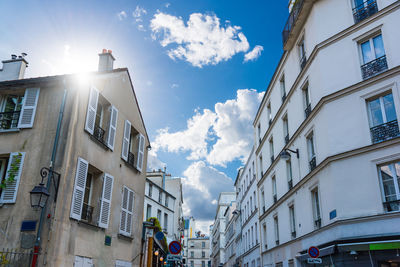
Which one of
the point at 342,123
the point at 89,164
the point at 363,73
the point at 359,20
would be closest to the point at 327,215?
the point at 342,123

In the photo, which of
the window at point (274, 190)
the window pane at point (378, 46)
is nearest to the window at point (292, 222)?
the window at point (274, 190)

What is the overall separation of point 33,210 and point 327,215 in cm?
1001

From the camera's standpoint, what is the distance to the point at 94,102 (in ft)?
37.8

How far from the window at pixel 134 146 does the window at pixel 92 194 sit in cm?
221

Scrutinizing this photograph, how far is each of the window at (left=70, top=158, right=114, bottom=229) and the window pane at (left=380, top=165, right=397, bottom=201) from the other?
9.30m

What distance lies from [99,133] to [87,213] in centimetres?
275

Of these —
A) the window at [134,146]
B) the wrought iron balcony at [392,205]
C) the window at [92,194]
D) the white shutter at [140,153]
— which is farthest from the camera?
the white shutter at [140,153]

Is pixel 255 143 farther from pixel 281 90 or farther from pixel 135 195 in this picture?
pixel 135 195

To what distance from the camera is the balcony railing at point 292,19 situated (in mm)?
16234

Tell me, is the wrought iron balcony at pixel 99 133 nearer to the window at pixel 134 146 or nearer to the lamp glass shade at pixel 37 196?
the window at pixel 134 146

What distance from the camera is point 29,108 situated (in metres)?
10.7

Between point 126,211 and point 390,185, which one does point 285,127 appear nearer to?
point 390,185

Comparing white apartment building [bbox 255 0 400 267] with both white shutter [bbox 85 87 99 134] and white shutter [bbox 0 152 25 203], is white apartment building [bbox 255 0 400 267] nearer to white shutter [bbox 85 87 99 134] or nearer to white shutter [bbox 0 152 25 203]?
white shutter [bbox 85 87 99 134]

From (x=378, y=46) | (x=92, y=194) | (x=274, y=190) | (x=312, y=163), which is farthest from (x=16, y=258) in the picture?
(x=274, y=190)
